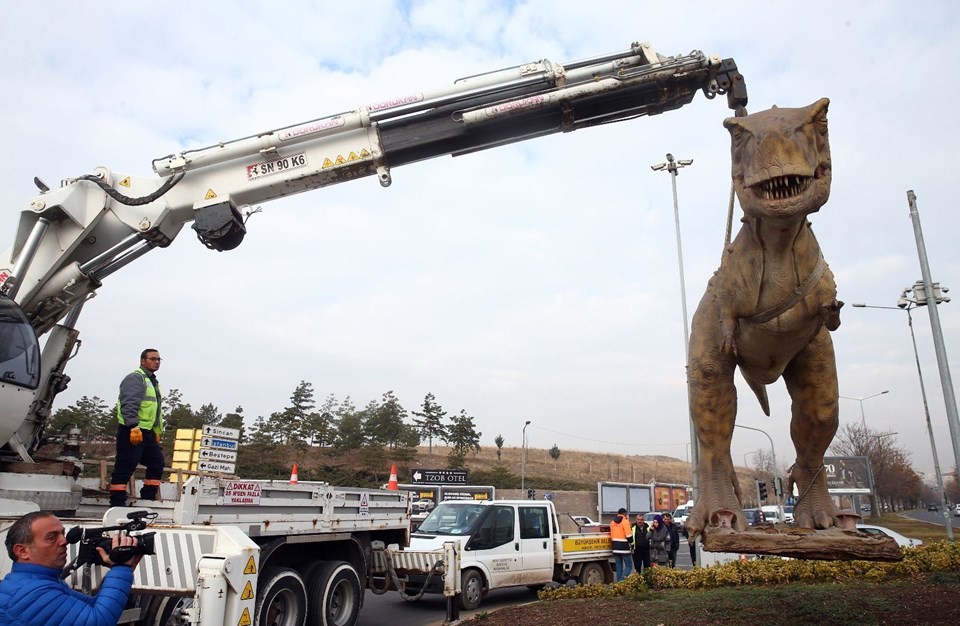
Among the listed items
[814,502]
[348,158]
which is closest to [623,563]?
[348,158]

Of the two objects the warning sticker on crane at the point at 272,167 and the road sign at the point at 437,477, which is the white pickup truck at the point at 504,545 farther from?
the road sign at the point at 437,477

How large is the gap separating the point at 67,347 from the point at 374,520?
4235 millimetres

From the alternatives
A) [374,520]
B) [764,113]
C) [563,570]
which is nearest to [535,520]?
[563,570]

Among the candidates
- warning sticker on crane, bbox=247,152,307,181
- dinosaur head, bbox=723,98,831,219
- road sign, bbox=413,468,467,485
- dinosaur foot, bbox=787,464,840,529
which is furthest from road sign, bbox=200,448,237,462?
road sign, bbox=413,468,467,485

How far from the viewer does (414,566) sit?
991 centimetres

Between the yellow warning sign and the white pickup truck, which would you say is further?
the yellow warning sign

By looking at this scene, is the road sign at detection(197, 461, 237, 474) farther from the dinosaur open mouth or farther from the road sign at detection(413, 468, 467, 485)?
the road sign at detection(413, 468, 467, 485)

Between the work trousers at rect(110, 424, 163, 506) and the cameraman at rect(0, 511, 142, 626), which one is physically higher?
the work trousers at rect(110, 424, 163, 506)

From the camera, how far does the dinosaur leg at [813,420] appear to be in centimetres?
469

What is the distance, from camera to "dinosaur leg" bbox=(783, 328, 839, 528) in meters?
4.69

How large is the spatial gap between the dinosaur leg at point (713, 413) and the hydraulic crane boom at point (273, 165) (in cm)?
355

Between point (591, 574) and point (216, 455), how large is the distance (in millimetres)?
7631

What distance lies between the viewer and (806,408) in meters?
4.79

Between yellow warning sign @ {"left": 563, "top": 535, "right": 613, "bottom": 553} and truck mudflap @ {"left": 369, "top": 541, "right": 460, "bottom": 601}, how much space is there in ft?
12.3
